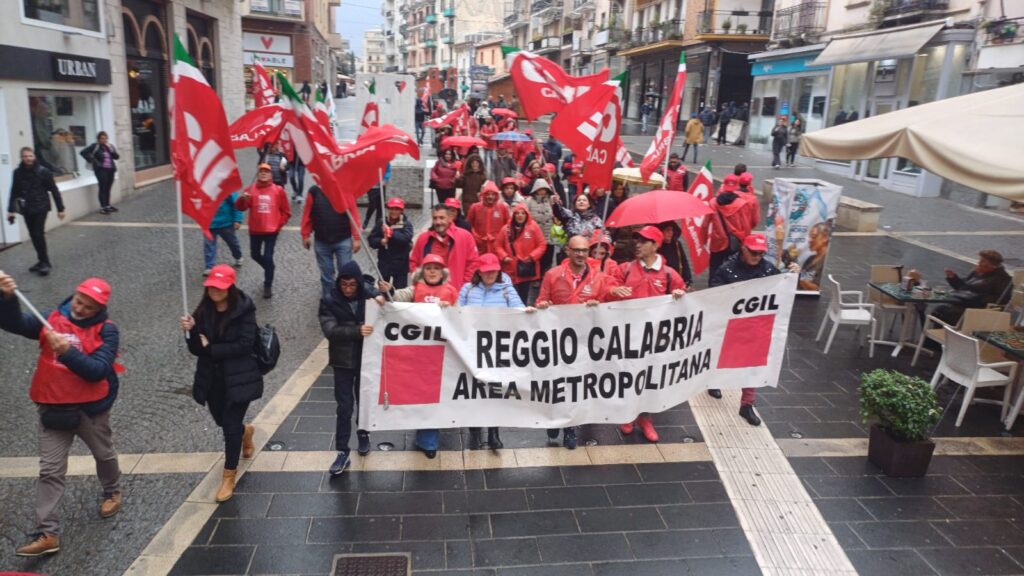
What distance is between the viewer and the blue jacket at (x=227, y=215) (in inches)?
377

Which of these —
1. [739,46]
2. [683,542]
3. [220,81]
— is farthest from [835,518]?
[739,46]

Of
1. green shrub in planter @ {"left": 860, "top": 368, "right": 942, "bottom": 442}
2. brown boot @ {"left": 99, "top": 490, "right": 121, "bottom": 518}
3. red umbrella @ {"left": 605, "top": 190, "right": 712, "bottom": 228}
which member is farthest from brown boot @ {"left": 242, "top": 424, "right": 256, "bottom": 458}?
green shrub in planter @ {"left": 860, "top": 368, "right": 942, "bottom": 442}

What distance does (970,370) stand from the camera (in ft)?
20.8

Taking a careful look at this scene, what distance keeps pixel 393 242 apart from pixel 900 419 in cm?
510

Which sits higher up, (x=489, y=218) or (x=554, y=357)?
(x=489, y=218)

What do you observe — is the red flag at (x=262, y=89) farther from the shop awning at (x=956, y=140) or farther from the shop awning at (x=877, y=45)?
the shop awning at (x=877, y=45)

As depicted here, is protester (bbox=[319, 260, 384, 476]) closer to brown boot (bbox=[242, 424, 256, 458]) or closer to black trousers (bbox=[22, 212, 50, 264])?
brown boot (bbox=[242, 424, 256, 458])

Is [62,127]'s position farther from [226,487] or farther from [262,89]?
[226,487]

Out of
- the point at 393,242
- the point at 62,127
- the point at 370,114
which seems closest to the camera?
the point at 393,242

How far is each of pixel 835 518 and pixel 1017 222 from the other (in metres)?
14.8

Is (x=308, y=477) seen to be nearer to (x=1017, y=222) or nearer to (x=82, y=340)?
(x=82, y=340)

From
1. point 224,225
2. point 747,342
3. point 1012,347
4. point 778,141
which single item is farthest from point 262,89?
point 778,141

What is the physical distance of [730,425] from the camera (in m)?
6.29

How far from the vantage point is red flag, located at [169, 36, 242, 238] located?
4828mm
